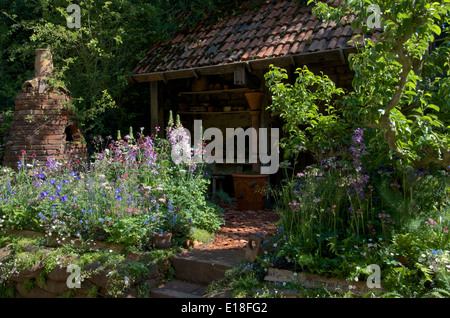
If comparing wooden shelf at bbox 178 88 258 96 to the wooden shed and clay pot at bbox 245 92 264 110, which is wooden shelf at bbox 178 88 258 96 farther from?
clay pot at bbox 245 92 264 110

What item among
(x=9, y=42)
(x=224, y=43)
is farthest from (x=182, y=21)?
(x=9, y=42)

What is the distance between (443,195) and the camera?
381 centimetres

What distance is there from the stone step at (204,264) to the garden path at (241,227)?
0.28 metres

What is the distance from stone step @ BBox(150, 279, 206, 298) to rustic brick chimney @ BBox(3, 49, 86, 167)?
13.1 ft

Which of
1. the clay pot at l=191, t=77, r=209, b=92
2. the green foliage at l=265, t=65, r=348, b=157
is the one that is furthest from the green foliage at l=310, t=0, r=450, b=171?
the clay pot at l=191, t=77, r=209, b=92

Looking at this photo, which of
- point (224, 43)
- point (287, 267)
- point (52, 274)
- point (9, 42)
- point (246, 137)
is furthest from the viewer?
Result: point (9, 42)

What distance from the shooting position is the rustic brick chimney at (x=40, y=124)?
705 centimetres

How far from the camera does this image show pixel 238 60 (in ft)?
21.5

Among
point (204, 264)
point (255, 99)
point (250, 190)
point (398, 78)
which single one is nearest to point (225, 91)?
point (255, 99)

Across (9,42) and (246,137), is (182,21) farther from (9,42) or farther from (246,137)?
(9,42)

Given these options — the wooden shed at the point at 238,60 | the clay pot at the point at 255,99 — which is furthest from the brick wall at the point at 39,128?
the clay pot at the point at 255,99
